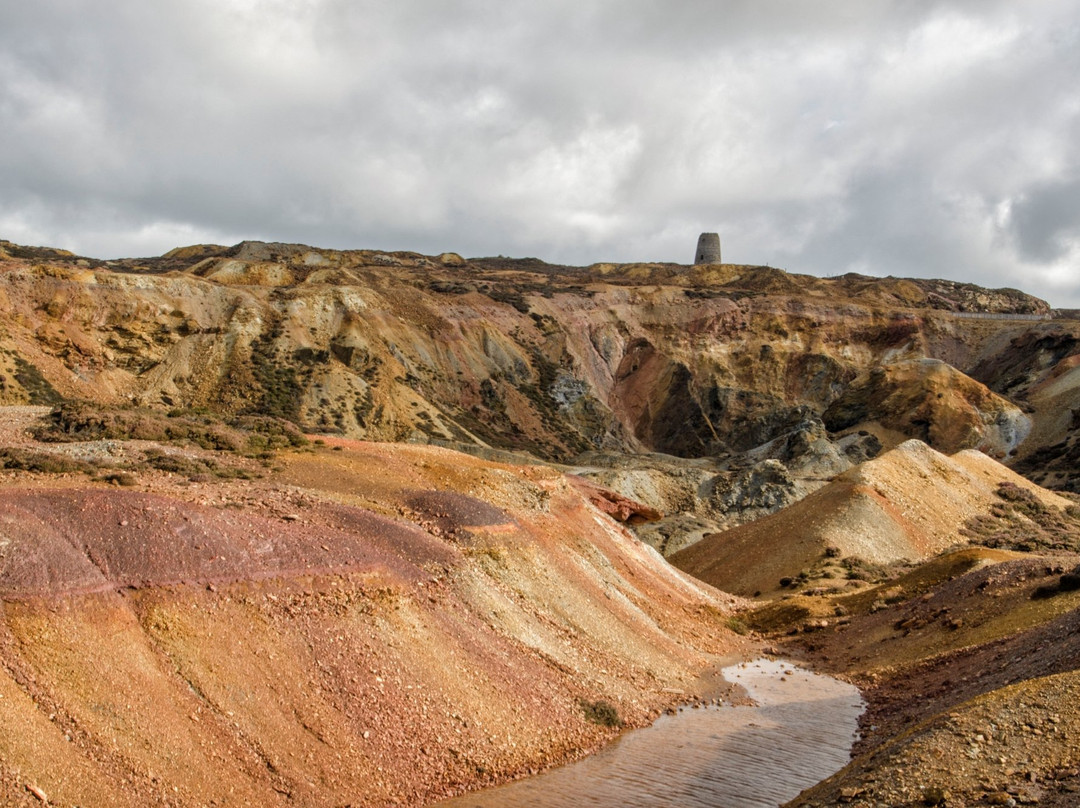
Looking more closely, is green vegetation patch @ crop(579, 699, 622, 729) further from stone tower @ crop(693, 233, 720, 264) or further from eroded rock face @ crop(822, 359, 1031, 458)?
stone tower @ crop(693, 233, 720, 264)

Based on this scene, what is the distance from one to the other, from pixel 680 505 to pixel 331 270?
189ft

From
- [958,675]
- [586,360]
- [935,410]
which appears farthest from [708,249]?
[958,675]

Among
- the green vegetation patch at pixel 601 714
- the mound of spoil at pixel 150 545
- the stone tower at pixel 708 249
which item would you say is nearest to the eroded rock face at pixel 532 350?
the stone tower at pixel 708 249

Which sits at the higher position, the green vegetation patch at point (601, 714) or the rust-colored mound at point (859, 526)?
the rust-colored mound at point (859, 526)

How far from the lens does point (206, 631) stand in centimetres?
1741

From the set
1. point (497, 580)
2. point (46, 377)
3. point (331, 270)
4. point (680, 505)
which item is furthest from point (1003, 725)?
point (331, 270)

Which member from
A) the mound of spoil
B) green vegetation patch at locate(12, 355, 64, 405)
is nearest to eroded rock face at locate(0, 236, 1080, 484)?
green vegetation patch at locate(12, 355, 64, 405)

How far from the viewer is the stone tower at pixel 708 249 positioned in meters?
164

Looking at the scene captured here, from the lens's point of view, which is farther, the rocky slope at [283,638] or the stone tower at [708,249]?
the stone tower at [708,249]

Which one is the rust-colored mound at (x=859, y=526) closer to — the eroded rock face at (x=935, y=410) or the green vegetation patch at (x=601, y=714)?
the green vegetation patch at (x=601, y=714)

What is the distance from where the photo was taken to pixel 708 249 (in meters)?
165

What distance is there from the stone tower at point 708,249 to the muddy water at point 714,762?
5604 inches

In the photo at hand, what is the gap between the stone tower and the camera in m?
164

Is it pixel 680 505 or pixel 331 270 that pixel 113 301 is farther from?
pixel 680 505
